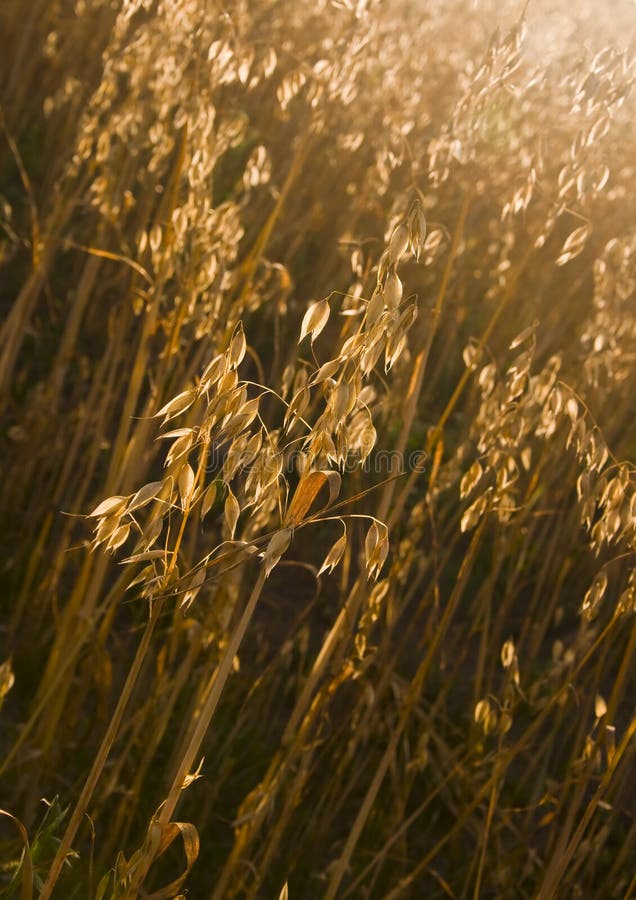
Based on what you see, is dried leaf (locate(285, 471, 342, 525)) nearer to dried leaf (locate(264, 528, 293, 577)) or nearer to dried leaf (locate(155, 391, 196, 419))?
dried leaf (locate(264, 528, 293, 577))

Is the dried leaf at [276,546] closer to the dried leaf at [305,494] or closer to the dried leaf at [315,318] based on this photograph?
the dried leaf at [305,494]

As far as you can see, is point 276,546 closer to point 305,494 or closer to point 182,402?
point 305,494

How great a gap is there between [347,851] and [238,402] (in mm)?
590

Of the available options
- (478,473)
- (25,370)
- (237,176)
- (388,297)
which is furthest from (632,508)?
(237,176)

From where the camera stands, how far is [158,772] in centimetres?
159

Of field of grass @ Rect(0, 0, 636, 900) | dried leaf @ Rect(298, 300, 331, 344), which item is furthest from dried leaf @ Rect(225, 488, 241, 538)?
dried leaf @ Rect(298, 300, 331, 344)

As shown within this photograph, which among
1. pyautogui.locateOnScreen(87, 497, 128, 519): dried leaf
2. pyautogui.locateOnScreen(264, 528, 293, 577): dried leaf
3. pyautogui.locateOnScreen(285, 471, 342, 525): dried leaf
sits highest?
pyautogui.locateOnScreen(285, 471, 342, 525): dried leaf

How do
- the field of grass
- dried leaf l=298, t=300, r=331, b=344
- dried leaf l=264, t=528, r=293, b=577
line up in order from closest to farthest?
dried leaf l=264, t=528, r=293, b=577 → dried leaf l=298, t=300, r=331, b=344 → the field of grass

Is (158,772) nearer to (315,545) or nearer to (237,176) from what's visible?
(315,545)

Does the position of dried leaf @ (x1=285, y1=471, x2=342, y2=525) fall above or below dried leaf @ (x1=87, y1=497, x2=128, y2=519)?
above

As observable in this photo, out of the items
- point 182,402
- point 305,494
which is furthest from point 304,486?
point 182,402

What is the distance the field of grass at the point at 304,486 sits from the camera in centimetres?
93

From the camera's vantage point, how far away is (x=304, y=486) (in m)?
0.72

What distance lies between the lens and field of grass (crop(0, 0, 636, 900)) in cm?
93
